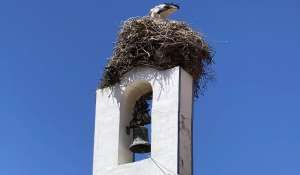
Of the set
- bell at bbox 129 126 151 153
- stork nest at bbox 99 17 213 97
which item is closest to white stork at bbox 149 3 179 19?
stork nest at bbox 99 17 213 97

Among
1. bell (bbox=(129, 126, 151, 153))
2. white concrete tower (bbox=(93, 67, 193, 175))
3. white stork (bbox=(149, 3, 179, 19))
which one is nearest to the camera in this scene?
white concrete tower (bbox=(93, 67, 193, 175))

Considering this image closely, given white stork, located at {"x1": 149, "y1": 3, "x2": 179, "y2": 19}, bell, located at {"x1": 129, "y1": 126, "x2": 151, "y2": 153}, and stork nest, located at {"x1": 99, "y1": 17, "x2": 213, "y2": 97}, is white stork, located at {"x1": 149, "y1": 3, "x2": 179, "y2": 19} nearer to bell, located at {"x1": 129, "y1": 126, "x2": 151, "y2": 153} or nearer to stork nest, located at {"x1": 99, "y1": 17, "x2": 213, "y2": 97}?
stork nest, located at {"x1": 99, "y1": 17, "x2": 213, "y2": 97}

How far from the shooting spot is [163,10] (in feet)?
54.4

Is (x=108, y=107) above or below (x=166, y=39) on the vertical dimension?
below

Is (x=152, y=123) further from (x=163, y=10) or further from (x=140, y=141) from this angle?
(x=163, y=10)

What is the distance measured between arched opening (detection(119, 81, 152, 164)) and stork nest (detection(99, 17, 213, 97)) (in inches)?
13.2

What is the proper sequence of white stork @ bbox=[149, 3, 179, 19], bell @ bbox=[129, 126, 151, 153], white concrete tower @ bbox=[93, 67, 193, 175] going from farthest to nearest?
white stork @ bbox=[149, 3, 179, 19] < bell @ bbox=[129, 126, 151, 153] < white concrete tower @ bbox=[93, 67, 193, 175]

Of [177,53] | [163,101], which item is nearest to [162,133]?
[163,101]

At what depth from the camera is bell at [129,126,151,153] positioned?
14.8 meters

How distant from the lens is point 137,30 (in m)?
15.8

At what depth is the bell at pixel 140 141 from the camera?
1484 cm

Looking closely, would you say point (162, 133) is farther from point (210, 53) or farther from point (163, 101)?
point (210, 53)

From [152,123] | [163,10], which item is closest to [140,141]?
[152,123]

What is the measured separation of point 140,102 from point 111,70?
2.24 feet
